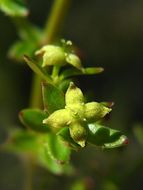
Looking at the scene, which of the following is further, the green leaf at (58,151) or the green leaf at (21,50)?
the green leaf at (21,50)

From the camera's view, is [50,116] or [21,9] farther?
[21,9]

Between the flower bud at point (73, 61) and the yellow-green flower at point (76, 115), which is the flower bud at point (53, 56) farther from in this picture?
the yellow-green flower at point (76, 115)

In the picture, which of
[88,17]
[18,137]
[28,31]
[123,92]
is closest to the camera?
[18,137]

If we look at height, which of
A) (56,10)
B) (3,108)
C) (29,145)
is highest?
(56,10)

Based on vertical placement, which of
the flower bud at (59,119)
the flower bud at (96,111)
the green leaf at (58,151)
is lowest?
the green leaf at (58,151)

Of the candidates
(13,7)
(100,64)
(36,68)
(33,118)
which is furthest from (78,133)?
(100,64)

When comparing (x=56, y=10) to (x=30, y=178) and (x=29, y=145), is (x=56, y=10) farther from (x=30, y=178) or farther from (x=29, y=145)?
(x=30, y=178)

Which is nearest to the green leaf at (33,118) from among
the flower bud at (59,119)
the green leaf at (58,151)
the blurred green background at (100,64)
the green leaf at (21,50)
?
the green leaf at (58,151)

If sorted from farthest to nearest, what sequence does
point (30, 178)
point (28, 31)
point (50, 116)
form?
1. point (28, 31)
2. point (30, 178)
3. point (50, 116)

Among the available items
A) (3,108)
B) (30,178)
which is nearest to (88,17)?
(3,108)
